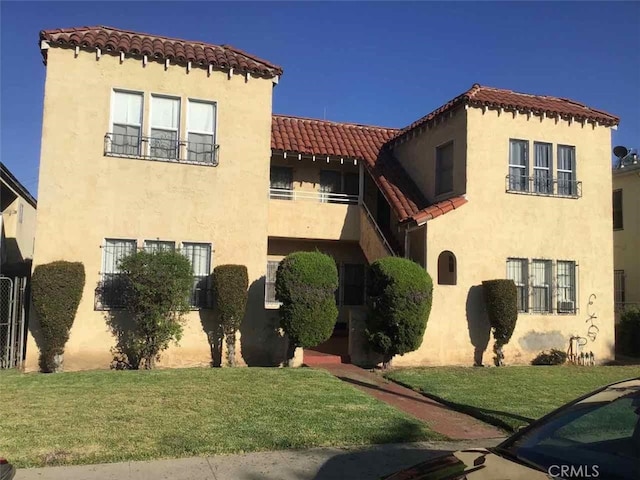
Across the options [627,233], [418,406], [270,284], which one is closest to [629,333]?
[627,233]

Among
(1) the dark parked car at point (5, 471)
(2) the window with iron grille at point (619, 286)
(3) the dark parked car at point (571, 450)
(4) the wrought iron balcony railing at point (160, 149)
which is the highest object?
(4) the wrought iron balcony railing at point (160, 149)

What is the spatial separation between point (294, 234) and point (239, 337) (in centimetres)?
402

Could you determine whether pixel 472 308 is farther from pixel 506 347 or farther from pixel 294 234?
pixel 294 234

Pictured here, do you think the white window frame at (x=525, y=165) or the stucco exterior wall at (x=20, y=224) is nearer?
the white window frame at (x=525, y=165)

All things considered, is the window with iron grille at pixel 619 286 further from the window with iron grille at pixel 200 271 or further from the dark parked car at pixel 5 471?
the dark parked car at pixel 5 471

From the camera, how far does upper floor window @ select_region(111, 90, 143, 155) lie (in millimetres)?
12648

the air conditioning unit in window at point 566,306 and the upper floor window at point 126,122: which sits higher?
the upper floor window at point 126,122

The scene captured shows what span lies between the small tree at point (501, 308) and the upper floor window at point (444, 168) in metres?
3.05

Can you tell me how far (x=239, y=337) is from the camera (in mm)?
→ 12883

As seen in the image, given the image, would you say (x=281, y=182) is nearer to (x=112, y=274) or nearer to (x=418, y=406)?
(x=112, y=274)

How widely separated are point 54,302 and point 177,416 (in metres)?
4.85

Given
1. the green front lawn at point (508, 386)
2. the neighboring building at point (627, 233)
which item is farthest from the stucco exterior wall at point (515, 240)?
the neighboring building at point (627, 233)

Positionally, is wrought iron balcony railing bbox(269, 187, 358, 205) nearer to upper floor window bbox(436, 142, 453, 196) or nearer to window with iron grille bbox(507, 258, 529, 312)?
upper floor window bbox(436, 142, 453, 196)

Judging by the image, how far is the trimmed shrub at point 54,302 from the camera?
11297mm
